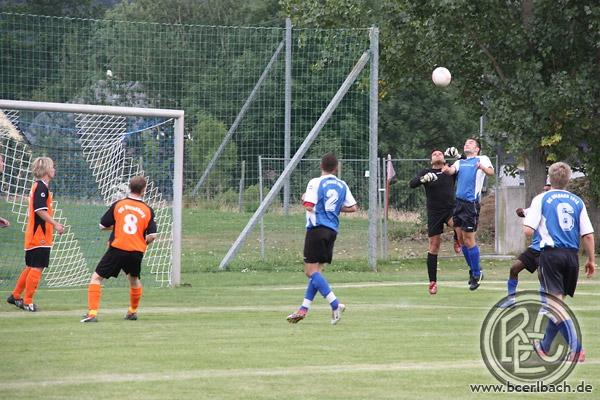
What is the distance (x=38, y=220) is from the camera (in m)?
14.8

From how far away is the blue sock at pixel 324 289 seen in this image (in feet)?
43.6

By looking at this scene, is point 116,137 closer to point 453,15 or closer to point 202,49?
point 202,49

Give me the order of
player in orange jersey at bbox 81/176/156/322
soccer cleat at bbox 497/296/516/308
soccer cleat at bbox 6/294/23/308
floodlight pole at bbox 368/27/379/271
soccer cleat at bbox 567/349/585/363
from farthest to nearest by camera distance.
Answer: floodlight pole at bbox 368/27/379/271 < soccer cleat at bbox 6/294/23/308 < soccer cleat at bbox 497/296/516/308 < player in orange jersey at bbox 81/176/156/322 < soccer cleat at bbox 567/349/585/363

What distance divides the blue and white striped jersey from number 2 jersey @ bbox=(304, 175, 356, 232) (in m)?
4.29

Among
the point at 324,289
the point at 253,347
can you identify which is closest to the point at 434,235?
the point at 324,289

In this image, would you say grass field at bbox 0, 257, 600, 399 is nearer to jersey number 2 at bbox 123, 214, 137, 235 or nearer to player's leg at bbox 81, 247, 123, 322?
player's leg at bbox 81, 247, 123, 322

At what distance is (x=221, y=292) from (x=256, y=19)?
154 feet

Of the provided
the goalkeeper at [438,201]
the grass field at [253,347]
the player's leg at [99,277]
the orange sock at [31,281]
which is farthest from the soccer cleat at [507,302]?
the orange sock at [31,281]

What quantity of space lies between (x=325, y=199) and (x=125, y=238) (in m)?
2.35

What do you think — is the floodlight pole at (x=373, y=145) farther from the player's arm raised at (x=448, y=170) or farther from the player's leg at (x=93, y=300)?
the player's leg at (x=93, y=300)

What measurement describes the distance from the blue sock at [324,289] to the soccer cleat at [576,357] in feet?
11.6

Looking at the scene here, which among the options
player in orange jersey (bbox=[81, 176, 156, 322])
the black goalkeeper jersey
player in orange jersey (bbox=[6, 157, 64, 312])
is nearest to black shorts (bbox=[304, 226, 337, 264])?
player in orange jersey (bbox=[81, 176, 156, 322])

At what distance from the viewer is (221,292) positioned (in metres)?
17.9

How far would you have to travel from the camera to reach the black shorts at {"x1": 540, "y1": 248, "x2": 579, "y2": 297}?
1080 centimetres
